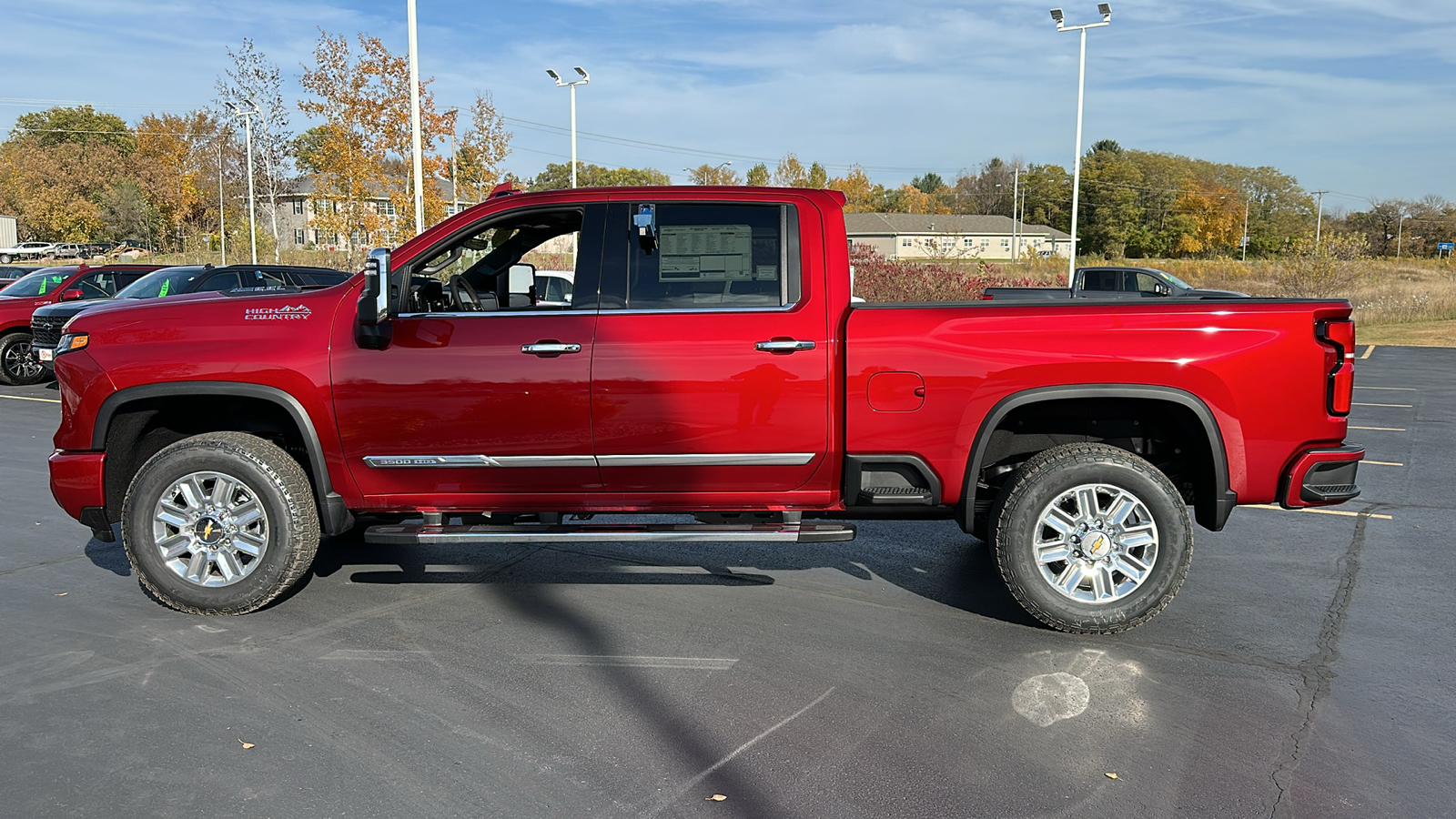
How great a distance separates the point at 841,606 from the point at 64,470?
13.0 feet

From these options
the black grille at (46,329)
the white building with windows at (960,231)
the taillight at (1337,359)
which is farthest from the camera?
the white building with windows at (960,231)

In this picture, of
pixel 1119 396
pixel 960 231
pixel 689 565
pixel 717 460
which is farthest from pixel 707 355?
pixel 960 231

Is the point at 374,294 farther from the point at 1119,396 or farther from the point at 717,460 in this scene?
the point at 1119,396

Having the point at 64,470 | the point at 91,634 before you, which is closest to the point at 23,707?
the point at 91,634

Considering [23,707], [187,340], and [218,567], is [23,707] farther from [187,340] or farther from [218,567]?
[187,340]

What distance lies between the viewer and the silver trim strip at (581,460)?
4906 millimetres

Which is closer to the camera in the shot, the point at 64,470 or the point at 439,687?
the point at 439,687

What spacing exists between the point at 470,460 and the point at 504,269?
3.81ft

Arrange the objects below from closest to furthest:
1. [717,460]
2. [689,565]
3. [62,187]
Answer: [717,460] < [689,565] < [62,187]

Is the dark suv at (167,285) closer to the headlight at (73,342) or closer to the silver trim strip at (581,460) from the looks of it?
the headlight at (73,342)

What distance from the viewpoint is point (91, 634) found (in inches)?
191

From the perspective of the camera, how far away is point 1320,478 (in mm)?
4742

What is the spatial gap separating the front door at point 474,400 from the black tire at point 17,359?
13.5 meters

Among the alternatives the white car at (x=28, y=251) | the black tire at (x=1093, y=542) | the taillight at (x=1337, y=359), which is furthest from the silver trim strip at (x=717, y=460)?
the white car at (x=28, y=251)
